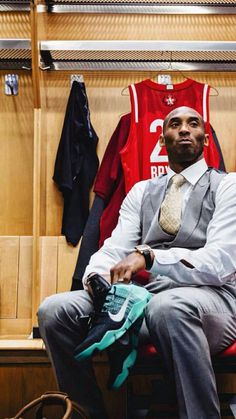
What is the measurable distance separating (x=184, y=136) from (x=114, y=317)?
1005 mm

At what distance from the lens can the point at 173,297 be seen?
176 cm

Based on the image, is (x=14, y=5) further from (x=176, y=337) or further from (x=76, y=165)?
(x=176, y=337)

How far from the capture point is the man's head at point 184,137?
240 cm

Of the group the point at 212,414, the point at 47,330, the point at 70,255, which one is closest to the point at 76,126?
the point at 70,255

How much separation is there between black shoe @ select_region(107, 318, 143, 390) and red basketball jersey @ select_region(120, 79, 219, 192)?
1.40 meters

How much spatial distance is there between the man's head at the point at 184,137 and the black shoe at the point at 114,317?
0.78 metres

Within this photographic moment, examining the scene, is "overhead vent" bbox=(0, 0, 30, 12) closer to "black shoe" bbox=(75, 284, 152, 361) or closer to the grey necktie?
the grey necktie

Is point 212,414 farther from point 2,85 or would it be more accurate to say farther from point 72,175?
point 2,85

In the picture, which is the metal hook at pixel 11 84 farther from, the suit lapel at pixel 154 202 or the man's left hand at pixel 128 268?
the man's left hand at pixel 128 268

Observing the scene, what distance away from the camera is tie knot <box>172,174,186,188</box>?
2.34 m

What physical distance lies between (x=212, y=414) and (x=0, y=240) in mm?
1998

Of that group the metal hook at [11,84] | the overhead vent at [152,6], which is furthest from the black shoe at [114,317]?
the overhead vent at [152,6]

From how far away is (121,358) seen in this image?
1731mm

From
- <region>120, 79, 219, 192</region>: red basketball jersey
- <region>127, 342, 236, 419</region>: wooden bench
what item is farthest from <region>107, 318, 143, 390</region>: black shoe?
<region>120, 79, 219, 192</region>: red basketball jersey
